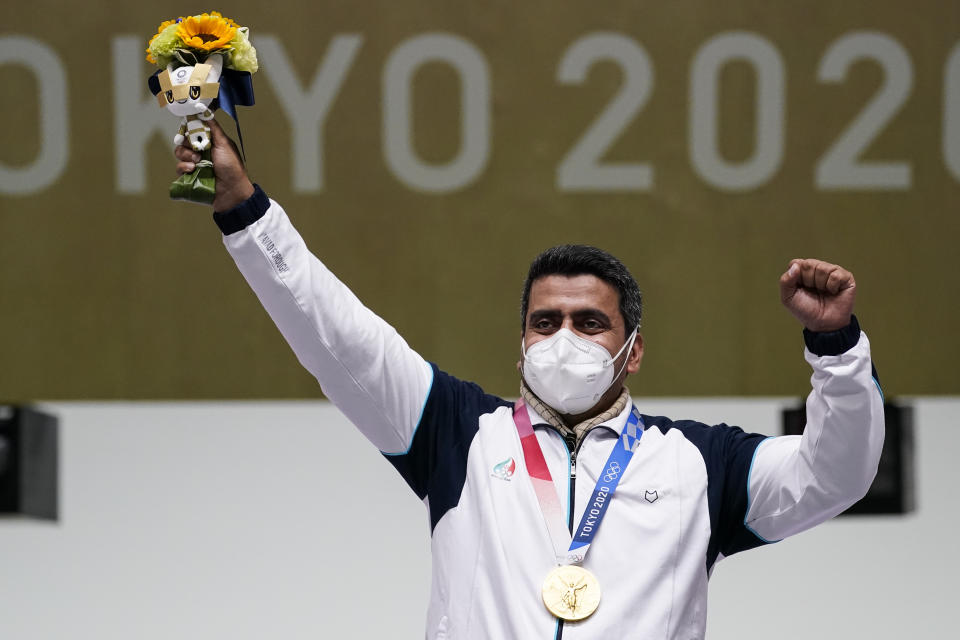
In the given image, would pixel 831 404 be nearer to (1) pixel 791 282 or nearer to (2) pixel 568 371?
(1) pixel 791 282

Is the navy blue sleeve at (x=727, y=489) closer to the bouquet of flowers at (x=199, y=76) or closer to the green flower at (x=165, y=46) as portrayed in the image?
the bouquet of flowers at (x=199, y=76)

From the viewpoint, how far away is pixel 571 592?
1.87 m

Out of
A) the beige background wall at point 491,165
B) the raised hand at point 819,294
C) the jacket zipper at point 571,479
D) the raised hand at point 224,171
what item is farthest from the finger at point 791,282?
the beige background wall at point 491,165

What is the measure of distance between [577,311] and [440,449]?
366mm

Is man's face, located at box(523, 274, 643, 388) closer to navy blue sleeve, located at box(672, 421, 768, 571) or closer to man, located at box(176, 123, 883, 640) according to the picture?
man, located at box(176, 123, 883, 640)

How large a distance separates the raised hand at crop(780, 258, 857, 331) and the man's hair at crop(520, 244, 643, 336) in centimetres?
35

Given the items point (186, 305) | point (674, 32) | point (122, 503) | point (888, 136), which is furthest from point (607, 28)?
point (122, 503)

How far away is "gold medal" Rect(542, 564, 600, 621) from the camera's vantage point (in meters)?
1.85

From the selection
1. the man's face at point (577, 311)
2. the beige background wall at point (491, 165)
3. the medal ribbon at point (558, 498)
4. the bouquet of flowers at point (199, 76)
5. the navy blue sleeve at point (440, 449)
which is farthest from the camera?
the beige background wall at point (491, 165)

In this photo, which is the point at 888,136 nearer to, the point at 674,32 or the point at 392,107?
the point at 674,32

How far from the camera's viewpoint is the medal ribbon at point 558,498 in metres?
1.92

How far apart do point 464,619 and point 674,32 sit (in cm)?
425

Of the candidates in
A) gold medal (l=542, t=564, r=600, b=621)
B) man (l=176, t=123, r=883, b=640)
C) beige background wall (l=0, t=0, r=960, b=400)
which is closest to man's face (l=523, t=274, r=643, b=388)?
man (l=176, t=123, r=883, b=640)

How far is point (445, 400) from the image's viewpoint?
6.84 ft
